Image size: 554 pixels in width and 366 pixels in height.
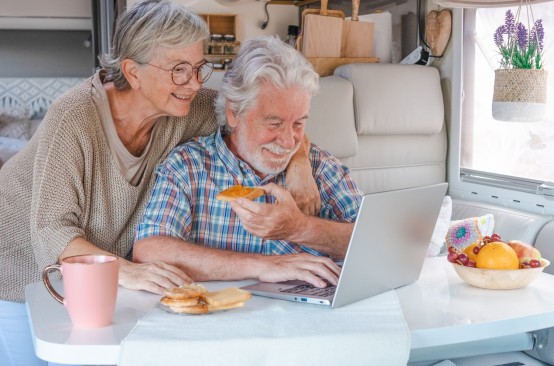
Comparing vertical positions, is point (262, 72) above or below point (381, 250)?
above

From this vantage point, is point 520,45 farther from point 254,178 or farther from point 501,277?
point 501,277

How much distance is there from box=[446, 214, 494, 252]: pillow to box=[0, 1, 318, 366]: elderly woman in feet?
2.92

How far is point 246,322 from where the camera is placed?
41.9 inches

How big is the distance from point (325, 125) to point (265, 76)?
0.98 m

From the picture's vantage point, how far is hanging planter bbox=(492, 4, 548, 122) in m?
2.46

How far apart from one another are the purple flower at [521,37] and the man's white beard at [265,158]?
4.10 feet

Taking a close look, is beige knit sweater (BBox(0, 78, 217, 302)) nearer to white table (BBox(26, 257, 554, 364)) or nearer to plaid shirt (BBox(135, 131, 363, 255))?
plaid shirt (BBox(135, 131, 363, 255))

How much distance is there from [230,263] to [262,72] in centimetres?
53

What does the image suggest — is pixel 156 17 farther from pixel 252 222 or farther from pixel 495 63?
pixel 495 63

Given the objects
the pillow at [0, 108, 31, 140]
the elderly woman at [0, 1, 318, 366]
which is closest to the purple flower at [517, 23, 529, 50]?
the elderly woman at [0, 1, 318, 366]

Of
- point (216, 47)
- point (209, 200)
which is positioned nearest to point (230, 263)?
point (209, 200)

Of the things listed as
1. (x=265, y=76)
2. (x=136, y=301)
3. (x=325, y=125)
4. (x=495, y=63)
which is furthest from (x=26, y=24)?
(x=136, y=301)

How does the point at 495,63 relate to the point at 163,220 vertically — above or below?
above

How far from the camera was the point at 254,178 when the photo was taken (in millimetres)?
1749
